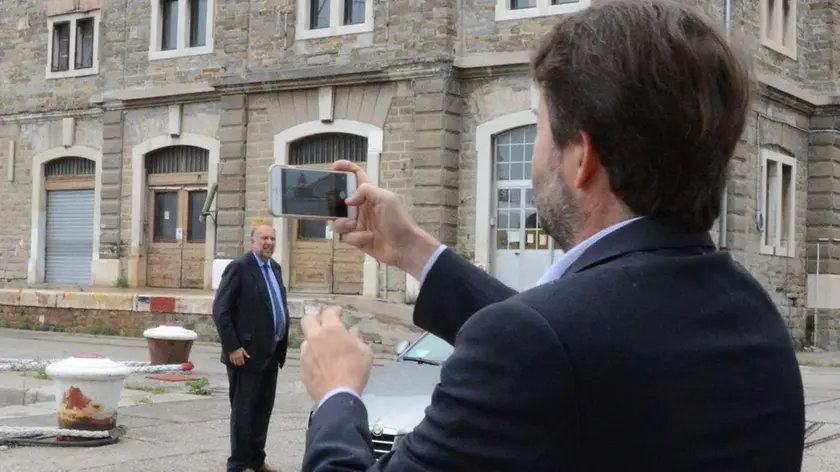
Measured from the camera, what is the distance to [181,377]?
546 inches

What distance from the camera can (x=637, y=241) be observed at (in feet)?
5.41

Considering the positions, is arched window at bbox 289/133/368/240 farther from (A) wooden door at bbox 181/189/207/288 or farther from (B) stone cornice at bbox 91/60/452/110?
(A) wooden door at bbox 181/189/207/288

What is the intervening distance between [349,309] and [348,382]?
55.1ft

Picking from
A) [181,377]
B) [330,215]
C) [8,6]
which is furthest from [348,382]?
[8,6]

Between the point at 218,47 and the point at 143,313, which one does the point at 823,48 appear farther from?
the point at 143,313

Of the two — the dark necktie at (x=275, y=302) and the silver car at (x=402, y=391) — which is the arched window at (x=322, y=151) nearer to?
the silver car at (x=402, y=391)

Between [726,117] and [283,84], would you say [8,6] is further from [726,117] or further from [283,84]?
[726,117]

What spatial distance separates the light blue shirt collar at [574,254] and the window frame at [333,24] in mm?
18960

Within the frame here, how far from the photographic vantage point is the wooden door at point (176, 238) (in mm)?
23344

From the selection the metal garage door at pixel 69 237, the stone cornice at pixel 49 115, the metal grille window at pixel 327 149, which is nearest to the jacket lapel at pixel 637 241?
the metal grille window at pixel 327 149

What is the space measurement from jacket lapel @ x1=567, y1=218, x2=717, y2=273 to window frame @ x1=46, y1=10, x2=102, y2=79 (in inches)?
991

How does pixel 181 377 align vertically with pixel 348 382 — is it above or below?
below

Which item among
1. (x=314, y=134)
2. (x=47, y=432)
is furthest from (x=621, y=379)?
(x=314, y=134)

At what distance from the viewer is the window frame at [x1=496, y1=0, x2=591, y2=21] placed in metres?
18.6
